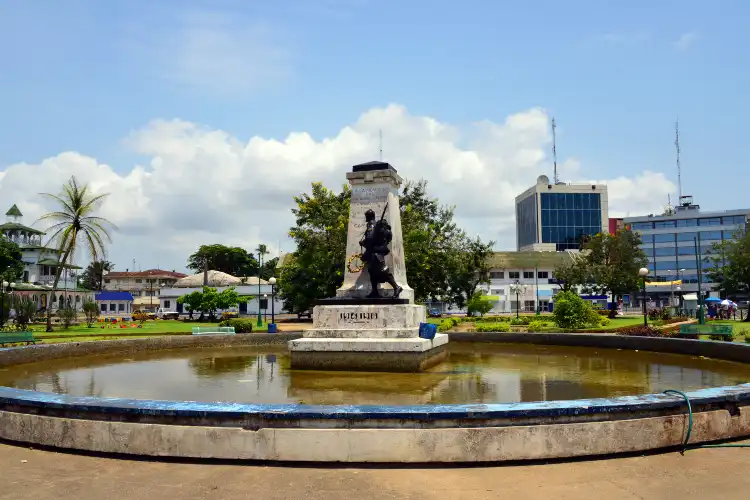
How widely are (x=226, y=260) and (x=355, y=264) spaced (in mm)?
90505

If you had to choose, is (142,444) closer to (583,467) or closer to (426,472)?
(426,472)

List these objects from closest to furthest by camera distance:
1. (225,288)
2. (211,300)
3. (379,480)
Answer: (379,480) → (211,300) → (225,288)

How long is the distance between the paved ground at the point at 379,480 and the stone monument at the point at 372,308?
23.5ft

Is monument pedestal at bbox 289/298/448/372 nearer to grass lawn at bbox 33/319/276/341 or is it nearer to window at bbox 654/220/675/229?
grass lawn at bbox 33/319/276/341

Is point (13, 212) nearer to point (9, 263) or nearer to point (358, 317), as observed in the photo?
point (9, 263)

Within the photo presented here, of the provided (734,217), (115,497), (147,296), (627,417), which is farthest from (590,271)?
(147,296)

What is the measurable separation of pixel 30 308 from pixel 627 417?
31730 millimetres

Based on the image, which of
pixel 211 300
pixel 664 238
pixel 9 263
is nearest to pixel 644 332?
pixel 211 300

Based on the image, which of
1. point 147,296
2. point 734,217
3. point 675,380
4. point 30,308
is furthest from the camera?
point 147,296

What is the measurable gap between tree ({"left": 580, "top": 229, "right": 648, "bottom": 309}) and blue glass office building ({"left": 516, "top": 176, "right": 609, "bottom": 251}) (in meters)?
67.5

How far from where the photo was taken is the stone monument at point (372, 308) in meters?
12.7

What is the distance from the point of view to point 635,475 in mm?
5152

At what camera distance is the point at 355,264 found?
610 inches

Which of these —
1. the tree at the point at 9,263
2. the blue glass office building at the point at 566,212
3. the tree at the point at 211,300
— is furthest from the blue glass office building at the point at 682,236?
the tree at the point at 9,263
